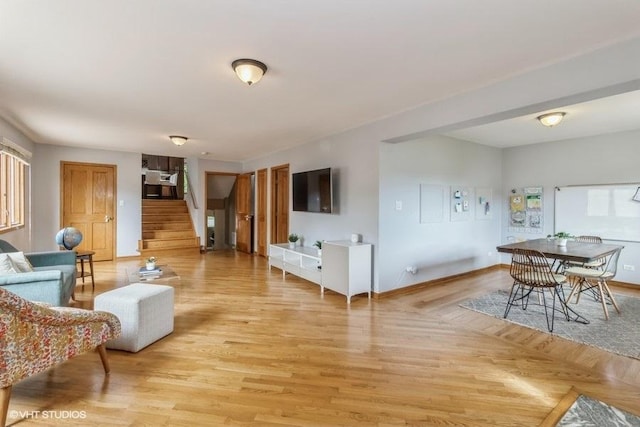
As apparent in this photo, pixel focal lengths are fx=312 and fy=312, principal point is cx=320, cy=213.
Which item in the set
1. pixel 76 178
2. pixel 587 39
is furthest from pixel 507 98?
pixel 76 178

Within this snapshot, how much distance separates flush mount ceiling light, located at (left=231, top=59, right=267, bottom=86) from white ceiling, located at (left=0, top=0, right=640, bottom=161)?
0.07 meters

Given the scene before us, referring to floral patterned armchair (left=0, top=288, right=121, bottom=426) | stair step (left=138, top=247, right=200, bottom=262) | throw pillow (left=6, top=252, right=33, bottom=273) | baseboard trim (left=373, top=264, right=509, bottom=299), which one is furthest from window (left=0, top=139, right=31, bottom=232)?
baseboard trim (left=373, top=264, right=509, bottom=299)

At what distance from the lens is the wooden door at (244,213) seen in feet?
25.5

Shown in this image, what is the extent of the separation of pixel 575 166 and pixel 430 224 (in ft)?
9.61

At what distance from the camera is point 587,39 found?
2.14m

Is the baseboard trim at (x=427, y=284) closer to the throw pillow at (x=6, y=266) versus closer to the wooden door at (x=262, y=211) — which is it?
the wooden door at (x=262, y=211)

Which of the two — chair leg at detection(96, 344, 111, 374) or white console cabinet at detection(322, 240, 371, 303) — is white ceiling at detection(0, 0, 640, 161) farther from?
chair leg at detection(96, 344, 111, 374)

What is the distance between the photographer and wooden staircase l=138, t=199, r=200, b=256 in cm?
724

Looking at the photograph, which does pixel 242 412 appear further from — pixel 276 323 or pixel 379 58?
pixel 379 58

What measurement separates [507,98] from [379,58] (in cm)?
126

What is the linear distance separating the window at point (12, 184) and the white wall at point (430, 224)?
5.14m

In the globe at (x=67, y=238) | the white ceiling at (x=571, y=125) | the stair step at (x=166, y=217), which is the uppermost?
the white ceiling at (x=571, y=125)

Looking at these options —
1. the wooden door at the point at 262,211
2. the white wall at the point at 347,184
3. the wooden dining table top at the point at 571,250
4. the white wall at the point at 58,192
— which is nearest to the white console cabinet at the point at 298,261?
the white wall at the point at 347,184

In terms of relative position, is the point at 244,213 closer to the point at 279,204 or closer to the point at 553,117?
the point at 279,204
